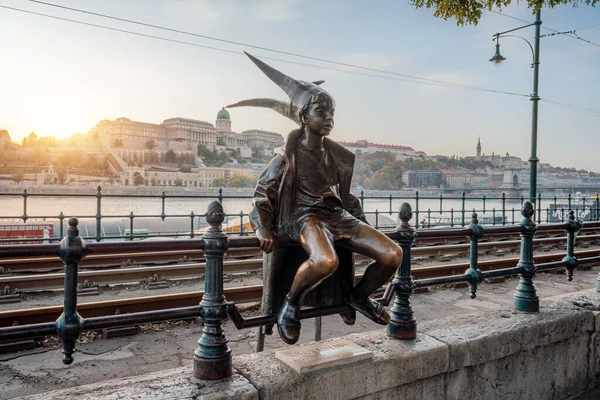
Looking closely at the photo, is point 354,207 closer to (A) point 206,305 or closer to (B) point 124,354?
(A) point 206,305

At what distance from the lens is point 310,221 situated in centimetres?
275

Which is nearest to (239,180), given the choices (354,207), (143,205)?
(143,205)

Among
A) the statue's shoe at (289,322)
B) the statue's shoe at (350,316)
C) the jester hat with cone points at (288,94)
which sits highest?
the jester hat with cone points at (288,94)

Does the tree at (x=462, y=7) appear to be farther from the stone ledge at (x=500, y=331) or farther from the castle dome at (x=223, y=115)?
the castle dome at (x=223, y=115)

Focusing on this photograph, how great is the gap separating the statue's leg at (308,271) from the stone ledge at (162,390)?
432mm

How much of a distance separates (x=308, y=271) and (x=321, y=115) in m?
0.99

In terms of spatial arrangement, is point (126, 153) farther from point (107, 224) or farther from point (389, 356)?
point (389, 356)

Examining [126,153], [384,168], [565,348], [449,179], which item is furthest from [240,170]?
[565,348]

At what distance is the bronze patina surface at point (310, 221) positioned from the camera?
2.72 metres

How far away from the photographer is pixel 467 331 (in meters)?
3.31

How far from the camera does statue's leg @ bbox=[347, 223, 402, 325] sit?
2732 mm

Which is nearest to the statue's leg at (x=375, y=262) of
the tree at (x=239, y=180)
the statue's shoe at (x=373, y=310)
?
the statue's shoe at (x=373, y=310)

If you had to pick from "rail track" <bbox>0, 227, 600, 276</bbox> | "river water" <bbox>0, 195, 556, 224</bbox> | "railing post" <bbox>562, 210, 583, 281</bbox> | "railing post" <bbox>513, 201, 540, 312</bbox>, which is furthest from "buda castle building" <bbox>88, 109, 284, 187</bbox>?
"railing post" <bbox>513, 201, 540, 312</bbox>

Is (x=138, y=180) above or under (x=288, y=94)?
under
